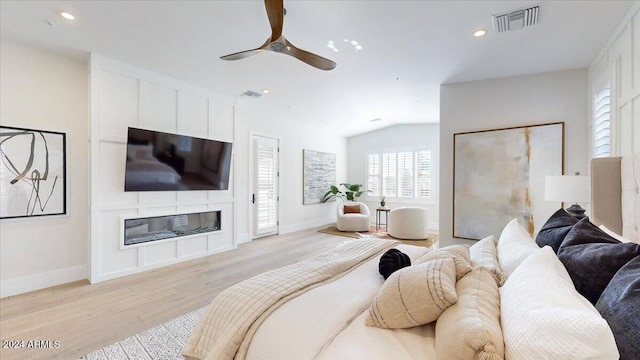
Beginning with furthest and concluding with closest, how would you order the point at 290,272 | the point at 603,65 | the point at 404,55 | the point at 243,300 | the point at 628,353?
the point at 404,55, the point at 603,65, the point at 290,272, the point at 243,300, the point at 628,353

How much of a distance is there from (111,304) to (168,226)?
149 cm

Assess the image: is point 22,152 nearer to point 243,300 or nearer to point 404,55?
point 243,300

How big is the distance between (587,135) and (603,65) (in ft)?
3.00

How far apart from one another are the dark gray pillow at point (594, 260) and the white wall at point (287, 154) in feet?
15.5

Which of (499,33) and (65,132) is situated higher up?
(499,33)

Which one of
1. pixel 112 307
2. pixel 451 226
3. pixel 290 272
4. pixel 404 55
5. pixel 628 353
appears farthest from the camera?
pixel 451 226

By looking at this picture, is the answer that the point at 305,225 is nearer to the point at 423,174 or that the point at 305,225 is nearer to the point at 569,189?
the point at 423,174

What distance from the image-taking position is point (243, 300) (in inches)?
54.1

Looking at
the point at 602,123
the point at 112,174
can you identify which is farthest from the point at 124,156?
the point at 602,123

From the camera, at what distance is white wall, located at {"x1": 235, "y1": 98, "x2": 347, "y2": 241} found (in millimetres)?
5324

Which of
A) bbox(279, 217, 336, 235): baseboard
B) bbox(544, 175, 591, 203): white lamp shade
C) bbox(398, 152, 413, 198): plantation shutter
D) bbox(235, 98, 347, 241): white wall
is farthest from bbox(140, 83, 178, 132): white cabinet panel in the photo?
bbox(398, 152, 413, 198): plantation shutter

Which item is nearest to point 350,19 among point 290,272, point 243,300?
point 290,272

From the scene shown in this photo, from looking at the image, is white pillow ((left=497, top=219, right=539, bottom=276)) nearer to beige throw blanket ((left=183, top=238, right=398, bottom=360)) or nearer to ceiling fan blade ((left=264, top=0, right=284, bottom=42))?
beige throw blanket ((left=183, top=238, right=398, bottom=360))

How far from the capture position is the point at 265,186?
5.88 m
